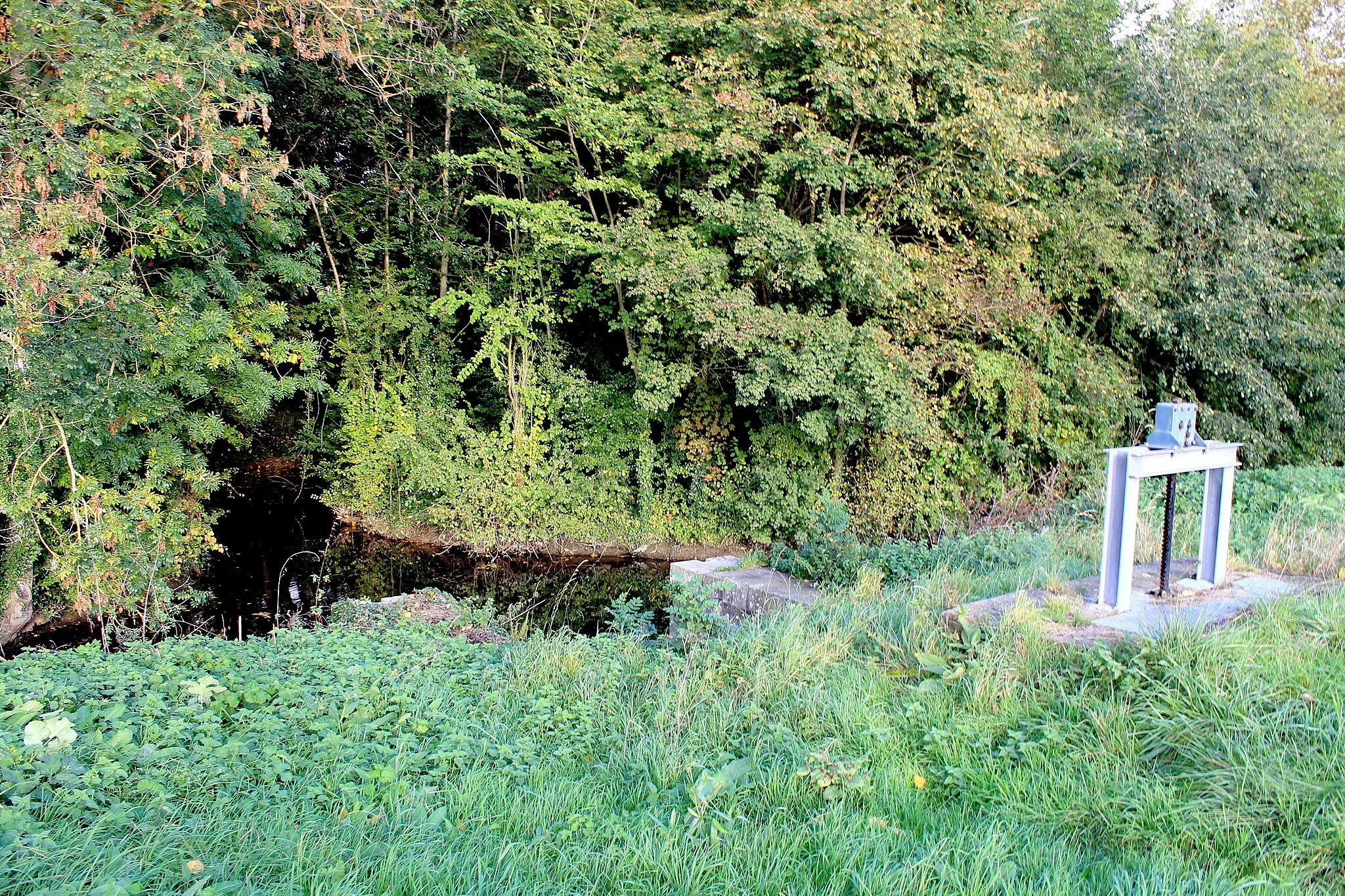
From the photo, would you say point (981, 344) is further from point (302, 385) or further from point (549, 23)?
point (302, 385)

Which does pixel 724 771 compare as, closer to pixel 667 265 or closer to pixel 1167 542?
pixel 1167 542

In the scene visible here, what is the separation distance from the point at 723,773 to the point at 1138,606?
2.76m

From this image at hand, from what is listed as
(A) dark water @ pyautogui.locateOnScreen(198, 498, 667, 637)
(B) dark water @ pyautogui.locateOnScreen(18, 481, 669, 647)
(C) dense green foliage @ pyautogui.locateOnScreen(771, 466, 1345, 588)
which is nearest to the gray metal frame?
(C) dense green foliage @ pyautogui.locateOnScreen(771, 466, 1345, 588)

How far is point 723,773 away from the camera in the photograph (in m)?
2.93

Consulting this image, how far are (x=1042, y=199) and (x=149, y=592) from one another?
11348mm

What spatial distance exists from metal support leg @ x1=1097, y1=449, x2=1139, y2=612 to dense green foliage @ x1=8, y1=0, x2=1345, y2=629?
16.3ft

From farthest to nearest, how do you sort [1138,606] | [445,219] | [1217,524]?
1. [445,219]
2. [1217,524]
3. [1138,606]

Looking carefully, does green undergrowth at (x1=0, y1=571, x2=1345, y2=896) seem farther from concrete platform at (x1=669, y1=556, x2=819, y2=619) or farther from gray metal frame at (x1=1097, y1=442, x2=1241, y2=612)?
concrete platform at (x1=669, y1=556, x2=819, y2=619)

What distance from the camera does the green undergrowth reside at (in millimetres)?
2350

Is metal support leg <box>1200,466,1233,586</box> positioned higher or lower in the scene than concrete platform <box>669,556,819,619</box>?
higher

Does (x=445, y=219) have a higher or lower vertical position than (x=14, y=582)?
higher

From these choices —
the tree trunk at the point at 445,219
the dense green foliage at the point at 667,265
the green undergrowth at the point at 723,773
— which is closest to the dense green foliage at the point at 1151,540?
the green undergrowth at the point at 723,773

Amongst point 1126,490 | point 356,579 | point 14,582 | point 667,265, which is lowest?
point 356,579

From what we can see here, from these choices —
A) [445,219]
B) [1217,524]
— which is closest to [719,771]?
[1217,524]
